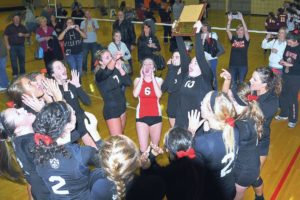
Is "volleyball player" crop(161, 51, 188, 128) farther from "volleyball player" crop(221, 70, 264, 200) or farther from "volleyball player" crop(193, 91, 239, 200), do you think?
"volleyball player" crop(193, 91, 239, 200)

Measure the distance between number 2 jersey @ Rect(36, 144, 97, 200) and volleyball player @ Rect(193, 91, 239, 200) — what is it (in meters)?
1.05

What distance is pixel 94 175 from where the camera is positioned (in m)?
2.94

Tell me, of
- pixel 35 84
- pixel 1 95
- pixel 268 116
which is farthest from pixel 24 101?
pixel 1 95

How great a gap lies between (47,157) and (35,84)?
162cm

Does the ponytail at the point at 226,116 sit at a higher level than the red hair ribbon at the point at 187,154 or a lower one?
higher

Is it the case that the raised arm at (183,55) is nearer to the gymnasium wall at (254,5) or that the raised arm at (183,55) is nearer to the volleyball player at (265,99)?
the volleyball player at (265,99)

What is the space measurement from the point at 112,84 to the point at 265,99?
7.91 ft

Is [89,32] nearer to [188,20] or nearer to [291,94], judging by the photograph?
[291,94]

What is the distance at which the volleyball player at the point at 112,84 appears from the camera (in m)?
5.32

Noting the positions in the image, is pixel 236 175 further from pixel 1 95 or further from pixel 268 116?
pixel 1 95

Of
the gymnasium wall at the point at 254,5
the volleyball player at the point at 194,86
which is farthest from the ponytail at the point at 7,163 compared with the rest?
the gymnasium wall at the point at 254,5

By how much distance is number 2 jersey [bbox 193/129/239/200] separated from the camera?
122 inches

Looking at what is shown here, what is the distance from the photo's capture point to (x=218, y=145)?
3121mm

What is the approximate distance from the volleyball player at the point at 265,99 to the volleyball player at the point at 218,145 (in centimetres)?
115
